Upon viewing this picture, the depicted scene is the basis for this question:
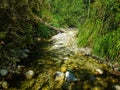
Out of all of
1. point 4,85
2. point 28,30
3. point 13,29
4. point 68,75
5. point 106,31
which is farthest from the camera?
point 28,30

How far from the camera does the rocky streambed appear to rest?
203 inches

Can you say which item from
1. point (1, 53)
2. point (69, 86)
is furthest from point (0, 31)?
point (69, 86)

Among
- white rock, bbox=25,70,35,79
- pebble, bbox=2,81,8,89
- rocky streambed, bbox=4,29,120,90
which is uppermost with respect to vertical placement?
pebble, bbox=2,81,8,89

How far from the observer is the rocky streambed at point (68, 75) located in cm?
515

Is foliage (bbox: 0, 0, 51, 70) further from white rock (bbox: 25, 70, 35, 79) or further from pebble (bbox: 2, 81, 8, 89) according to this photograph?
pebble (bbox: 2, 81, 8, 89)

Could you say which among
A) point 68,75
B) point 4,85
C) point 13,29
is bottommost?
point 68,75

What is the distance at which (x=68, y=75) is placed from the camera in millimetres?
5652

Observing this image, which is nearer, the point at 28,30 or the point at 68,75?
the point at 68,75

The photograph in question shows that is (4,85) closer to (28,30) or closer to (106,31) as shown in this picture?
(28,30)

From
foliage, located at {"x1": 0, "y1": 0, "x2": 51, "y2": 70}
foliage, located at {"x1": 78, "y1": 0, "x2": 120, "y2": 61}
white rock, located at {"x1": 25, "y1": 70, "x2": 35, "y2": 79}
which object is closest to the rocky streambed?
white rock, located at {"x1": 25, "y1": 70, "x2": 35, "y2": 79}

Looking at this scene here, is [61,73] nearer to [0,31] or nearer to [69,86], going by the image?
[69,86]

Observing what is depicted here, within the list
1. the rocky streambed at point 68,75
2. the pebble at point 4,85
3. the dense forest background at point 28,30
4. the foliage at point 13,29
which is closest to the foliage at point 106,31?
the dense forest background at point 28,30

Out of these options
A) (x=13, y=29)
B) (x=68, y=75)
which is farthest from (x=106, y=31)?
(x=13, y=29)

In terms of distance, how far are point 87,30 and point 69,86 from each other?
447 cm
